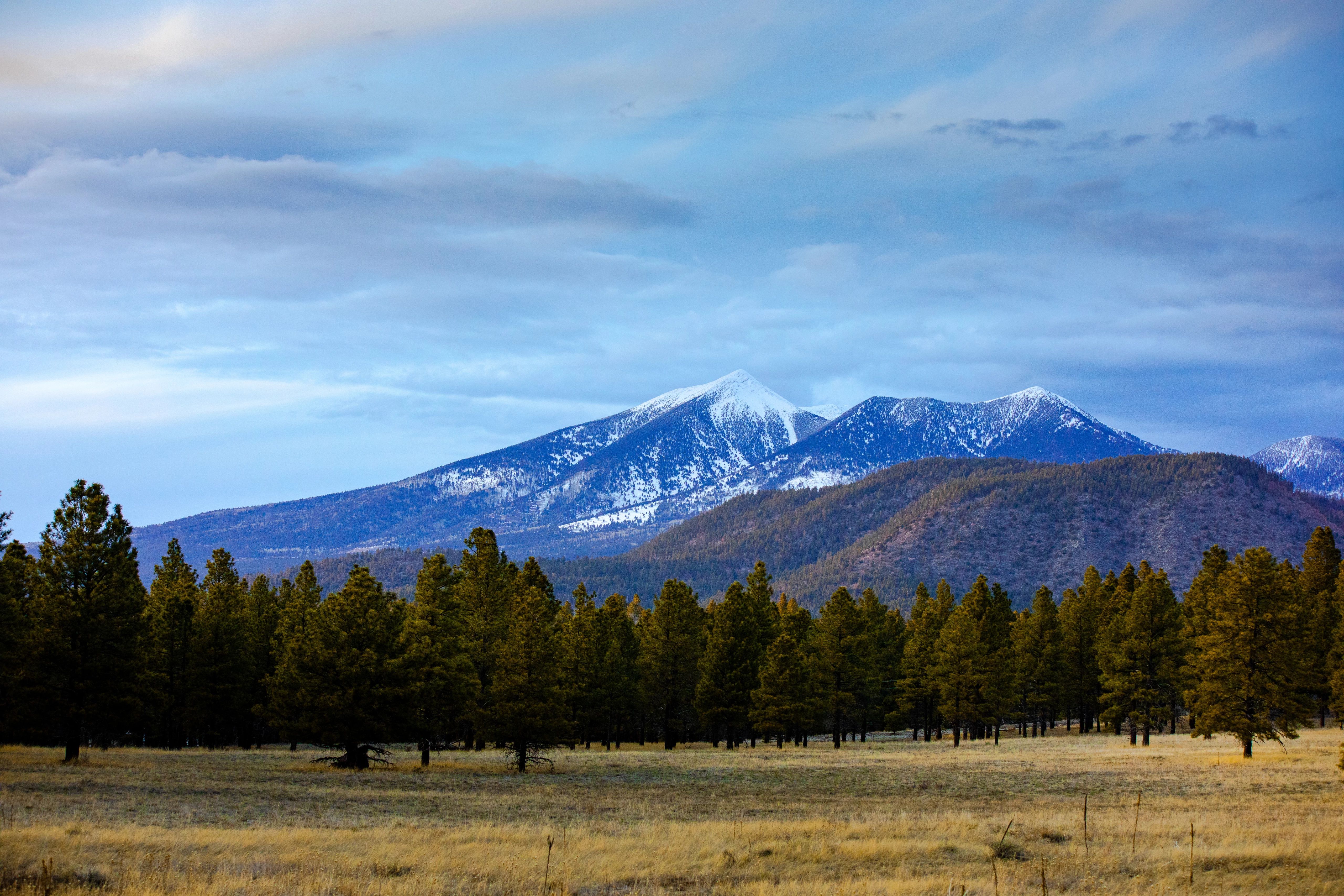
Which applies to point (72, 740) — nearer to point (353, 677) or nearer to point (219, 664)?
point (353, 677)

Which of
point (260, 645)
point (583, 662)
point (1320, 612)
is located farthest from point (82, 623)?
point (1320, 612)

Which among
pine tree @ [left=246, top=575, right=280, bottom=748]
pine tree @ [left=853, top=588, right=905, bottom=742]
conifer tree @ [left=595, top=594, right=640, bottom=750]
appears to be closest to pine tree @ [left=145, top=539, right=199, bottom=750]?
pine tree @ [left=246, top=575, right=280, bottom=748]

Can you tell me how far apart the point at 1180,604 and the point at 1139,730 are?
1353cm

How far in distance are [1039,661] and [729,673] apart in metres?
28.9

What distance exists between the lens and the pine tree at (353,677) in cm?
4644

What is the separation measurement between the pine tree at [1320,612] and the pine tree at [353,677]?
46248 mm

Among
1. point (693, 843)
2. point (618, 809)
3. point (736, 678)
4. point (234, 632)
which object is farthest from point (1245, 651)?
point (234, 632)

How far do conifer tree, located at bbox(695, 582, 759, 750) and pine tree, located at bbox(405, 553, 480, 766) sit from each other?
55.1 ft

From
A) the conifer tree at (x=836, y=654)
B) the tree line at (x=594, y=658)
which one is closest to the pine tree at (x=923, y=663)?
the tree line at (x=594, y=658)

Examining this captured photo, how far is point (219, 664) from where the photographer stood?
6234 centimetres

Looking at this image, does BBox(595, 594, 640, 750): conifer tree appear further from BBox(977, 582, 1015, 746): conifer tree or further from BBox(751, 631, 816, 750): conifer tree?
BBox(977, 582, 1015, 746): conifer tree

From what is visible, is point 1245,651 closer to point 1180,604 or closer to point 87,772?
point 1180,604

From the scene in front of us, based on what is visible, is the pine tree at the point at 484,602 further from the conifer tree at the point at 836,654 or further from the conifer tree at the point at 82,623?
the conifer tree at the point at 836,654

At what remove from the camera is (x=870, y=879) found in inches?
760
